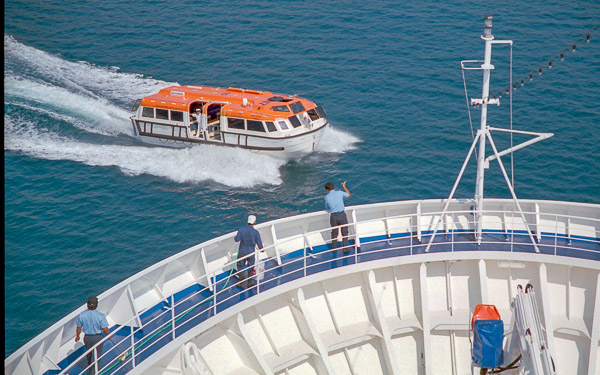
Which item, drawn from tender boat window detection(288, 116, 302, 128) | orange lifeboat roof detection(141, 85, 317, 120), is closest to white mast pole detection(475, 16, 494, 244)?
tender boat window detection(288, 116, 302, 128)

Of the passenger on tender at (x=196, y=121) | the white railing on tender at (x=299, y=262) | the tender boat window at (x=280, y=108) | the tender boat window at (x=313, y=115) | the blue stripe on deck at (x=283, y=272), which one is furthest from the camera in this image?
the passenger on tender at (x=196, y=121)

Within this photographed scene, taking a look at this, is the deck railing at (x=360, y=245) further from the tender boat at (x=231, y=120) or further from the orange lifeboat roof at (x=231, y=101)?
the orange lifeboat roof at (x=231, y=101)

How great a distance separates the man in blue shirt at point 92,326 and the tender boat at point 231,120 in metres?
20.9

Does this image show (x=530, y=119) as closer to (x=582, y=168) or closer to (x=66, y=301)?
(x=582, y=168)

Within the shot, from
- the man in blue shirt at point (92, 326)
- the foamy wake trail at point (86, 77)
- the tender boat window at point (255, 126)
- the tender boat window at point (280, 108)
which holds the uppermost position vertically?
the foamy wake trail at point (86, 77)

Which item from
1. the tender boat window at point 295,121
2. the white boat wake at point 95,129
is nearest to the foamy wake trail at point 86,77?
the white boat wake at point 95,129

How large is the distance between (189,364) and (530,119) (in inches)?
1098

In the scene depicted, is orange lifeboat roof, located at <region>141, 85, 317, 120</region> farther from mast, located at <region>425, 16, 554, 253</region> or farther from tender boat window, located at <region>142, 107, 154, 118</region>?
mast, located at <region>425, 16, 554, 253</region>

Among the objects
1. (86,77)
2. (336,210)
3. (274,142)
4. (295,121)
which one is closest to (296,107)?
(295,121)

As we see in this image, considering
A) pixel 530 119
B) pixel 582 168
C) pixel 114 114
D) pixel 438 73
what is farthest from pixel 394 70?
pixel 114 114

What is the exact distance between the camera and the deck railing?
16.0m

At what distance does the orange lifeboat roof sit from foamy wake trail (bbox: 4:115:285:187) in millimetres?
2073

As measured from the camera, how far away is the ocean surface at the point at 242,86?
95.8 ft

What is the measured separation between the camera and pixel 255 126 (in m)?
35.2
